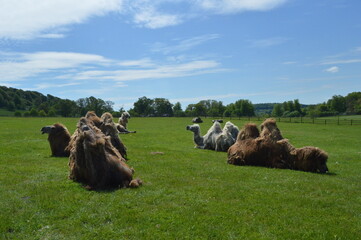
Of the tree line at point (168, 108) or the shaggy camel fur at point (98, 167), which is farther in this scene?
the tree line at point (168, 108)

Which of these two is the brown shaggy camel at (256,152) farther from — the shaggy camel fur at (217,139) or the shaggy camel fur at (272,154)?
the shaggy camel fur at (217,139)

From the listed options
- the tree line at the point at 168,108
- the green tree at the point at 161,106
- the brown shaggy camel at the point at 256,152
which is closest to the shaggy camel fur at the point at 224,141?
the brown shaggy camel at the point at 256,152

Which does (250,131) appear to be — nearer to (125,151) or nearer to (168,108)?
(125,151)

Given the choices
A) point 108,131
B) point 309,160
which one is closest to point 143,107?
point 108,131

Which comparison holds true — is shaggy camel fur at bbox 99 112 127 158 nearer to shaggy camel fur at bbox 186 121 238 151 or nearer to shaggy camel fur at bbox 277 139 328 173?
shaggy camel fur at bbox 186 121 238 151

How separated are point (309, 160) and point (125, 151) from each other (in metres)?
7.80

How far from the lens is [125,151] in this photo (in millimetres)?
13898

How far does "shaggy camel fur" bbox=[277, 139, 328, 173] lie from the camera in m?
11.4

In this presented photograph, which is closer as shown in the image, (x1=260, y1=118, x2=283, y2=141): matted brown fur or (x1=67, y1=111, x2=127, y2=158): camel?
(x1=260, y1=118, x2=283, y2=141): matted brown fur

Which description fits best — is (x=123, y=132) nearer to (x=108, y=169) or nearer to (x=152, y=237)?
(x=108, y=169)

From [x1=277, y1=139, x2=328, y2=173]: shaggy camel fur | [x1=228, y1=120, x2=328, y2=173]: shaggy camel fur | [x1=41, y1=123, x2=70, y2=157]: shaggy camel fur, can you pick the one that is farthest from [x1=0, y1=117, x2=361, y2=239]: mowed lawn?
[x1=41, y1=123, x2=70, y2=157]: shaggy camel fur

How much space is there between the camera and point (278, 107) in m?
140

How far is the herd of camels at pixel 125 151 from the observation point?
343 inches

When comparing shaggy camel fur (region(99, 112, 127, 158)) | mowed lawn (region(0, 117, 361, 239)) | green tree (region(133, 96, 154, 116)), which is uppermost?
green tree (region(133, 96, 154, 116))
